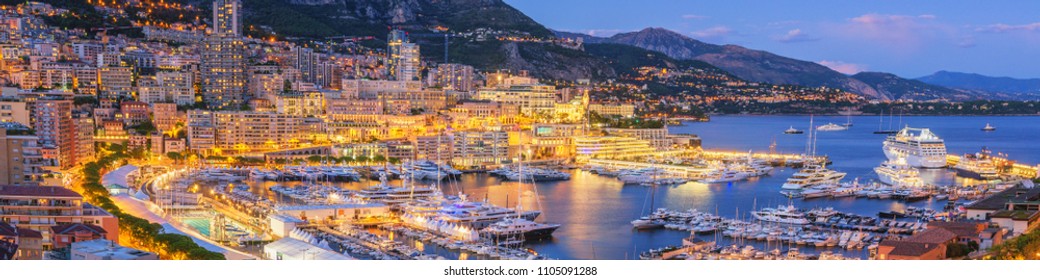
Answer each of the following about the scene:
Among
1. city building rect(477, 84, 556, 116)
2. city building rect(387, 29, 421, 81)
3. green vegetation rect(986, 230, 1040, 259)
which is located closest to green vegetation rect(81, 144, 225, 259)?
green vegetation rect(986, 230, 1040, 259)

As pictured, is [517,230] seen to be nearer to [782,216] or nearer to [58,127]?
[782,216]

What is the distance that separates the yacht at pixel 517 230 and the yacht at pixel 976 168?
907 cm

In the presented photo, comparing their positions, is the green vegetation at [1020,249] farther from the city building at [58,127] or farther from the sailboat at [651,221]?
the city building at [58,127]

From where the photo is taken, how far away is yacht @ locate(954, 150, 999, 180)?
15.9 m

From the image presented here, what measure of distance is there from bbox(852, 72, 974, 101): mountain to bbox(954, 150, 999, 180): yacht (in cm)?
2042

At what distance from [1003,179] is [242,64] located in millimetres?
14679

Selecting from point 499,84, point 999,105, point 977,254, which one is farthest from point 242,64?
point 999,105

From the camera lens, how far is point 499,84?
2759cm

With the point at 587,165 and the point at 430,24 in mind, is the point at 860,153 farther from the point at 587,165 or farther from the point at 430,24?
the point at 430,24

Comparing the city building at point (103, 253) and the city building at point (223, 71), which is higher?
the city building at point (223, 71)

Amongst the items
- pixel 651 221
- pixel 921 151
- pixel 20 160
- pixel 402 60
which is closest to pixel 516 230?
pixel 651 221

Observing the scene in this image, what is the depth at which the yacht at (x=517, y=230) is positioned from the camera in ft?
30.5

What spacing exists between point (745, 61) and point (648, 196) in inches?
1393

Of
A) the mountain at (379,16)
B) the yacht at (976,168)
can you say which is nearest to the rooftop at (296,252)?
the yacht at (976,168)
